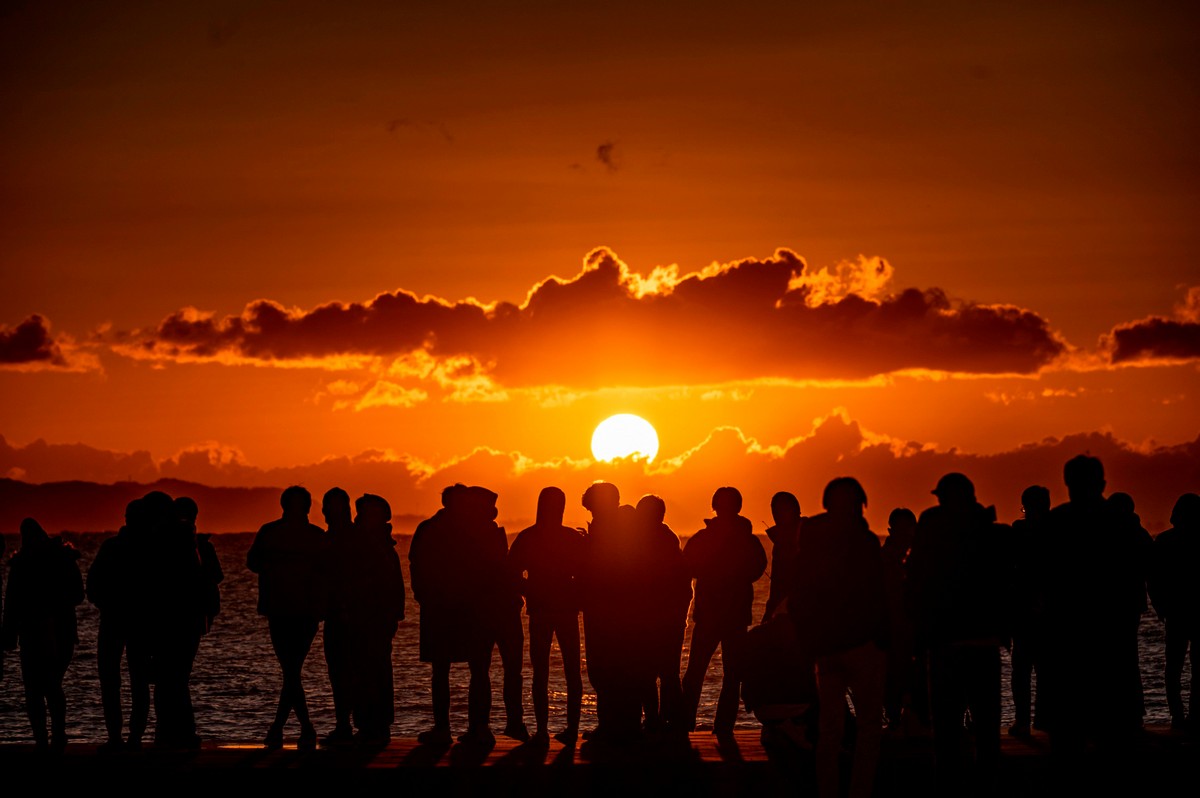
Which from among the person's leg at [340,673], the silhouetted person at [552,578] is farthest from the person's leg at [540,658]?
the person's leg at [340,673]

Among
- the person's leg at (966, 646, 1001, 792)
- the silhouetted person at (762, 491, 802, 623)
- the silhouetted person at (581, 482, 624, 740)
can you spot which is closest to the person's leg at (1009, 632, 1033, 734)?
the silhouetted person at (762, 491, 802, 623)

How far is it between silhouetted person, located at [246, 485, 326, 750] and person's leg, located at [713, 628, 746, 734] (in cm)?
359

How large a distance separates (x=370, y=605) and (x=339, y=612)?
0.93 feet

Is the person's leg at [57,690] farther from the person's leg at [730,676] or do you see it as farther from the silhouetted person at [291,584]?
the person's leg at [730,676]

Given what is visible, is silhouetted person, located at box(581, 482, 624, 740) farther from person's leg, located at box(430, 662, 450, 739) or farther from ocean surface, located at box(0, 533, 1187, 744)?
ocean surface, located at box(0, 533, 1187, 744)

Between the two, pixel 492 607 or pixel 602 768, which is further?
pixel 492 607

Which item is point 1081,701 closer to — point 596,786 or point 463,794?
point 596,786

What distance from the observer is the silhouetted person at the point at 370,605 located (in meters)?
13.5

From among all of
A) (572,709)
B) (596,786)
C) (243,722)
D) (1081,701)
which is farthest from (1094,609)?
(243,722)

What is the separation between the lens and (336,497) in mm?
13508

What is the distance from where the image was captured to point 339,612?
44.4 ft

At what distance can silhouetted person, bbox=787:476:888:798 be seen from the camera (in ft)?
32.2

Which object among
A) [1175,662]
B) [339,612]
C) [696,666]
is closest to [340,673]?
[339,612]

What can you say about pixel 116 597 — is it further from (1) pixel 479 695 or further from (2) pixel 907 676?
(2) pixel 907 676
